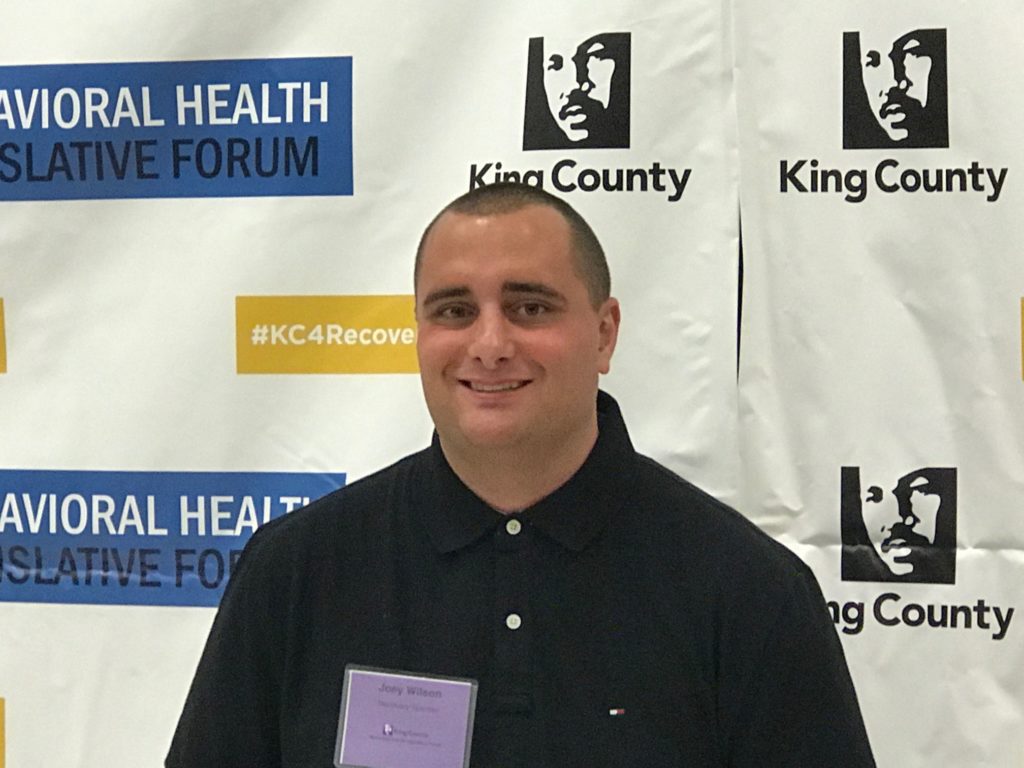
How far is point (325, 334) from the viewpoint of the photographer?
174 centimetres

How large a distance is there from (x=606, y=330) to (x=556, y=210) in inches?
5.5

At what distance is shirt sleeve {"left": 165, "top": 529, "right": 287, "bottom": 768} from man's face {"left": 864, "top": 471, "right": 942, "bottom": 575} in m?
0.85

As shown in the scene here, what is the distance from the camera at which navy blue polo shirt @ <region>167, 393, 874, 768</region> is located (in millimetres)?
1121

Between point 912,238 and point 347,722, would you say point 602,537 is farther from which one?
point 912,238

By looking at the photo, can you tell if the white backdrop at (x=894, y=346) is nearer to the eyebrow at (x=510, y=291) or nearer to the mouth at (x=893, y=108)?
the mouth at (x=893, y=108)

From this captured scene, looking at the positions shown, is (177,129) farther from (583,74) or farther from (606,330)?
(606,330)

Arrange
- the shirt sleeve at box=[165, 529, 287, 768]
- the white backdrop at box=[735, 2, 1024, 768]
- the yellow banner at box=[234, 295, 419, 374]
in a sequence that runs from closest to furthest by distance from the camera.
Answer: the shirt sleeve at box=[165, 529, 287, 768], the white backdrop at box=[735, 2, 1024, 768], the yellow banner at box=[234, 295, 419, 374]

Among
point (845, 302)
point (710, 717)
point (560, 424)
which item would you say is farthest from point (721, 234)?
point (710, 717)

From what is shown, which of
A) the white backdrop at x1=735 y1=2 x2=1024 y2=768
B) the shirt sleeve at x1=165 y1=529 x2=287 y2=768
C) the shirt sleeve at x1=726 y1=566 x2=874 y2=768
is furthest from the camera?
the white backdrop at x1=735 y1=2 x2=1024 y2=768

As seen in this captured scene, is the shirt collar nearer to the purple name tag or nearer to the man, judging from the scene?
the man

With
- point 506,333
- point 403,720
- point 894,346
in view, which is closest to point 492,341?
point 506,333

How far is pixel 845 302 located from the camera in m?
1.62

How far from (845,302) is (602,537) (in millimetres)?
634

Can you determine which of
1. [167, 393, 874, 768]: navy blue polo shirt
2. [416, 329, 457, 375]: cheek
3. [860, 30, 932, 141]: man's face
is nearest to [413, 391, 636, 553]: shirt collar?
[167, 393, 874, 768]: navy blue polo shirt
